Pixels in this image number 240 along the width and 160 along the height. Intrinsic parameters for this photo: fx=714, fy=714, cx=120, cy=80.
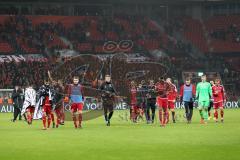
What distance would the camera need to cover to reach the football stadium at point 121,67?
30719 millimetres

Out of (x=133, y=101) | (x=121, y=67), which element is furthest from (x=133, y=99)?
(x=121, y=67)

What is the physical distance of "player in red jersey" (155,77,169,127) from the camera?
101ft

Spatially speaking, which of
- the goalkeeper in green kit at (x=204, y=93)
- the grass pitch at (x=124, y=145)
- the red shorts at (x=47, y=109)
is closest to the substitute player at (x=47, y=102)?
the red shorts at (x=47, y=109)

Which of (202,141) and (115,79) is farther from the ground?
(115,79)

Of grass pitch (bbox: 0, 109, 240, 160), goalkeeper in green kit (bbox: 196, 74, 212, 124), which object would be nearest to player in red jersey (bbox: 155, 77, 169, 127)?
goalkeeper in green kit (bbox: 196, 74, 212, 124)

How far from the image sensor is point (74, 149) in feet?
62.5

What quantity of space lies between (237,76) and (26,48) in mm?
18716

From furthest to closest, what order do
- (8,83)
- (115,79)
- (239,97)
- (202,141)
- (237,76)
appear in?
1. (237,76)
2. (239,97)
3. (8,83)
4. (115,79)
5. (202,141)

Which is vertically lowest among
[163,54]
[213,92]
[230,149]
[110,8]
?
[230,149]

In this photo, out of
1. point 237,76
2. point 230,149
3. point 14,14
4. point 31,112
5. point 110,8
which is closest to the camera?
point 230,149

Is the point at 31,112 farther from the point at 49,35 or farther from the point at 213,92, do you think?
the point at 49,35

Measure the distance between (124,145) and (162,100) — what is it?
10.9 m

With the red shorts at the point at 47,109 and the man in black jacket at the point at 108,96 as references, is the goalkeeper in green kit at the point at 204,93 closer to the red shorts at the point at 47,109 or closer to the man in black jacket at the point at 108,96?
the man in black jacket at the point at 108,96

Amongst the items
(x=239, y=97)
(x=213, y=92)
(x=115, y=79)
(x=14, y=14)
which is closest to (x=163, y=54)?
(x=239, y=97)
